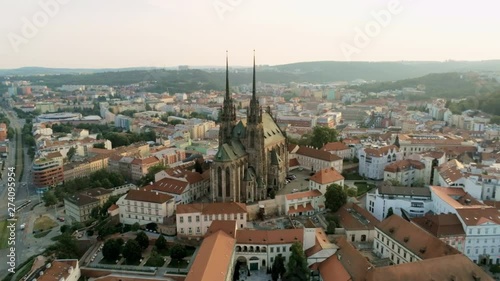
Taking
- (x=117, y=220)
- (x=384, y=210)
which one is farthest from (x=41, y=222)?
(x=384, y=210)

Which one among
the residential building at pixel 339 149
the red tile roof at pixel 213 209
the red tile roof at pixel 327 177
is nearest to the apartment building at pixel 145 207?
the red tile roof at pixel 213 209

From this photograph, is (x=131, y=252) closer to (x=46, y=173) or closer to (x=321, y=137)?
(x=46, y=173)

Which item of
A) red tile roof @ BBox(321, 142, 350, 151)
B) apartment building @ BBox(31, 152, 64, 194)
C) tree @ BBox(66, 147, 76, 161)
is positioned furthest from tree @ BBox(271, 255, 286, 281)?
tree @ BBox(66, 147, 76, 161)

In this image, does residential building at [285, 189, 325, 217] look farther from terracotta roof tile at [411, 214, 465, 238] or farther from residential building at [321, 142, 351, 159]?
residential building at [321, 142, 351, 159]

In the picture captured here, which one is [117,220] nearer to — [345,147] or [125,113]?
[345,147]

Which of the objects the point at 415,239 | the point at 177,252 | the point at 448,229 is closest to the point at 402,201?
the point at 448,229

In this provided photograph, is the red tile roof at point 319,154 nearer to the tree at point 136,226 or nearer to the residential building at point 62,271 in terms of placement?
the tree at point 136,226
